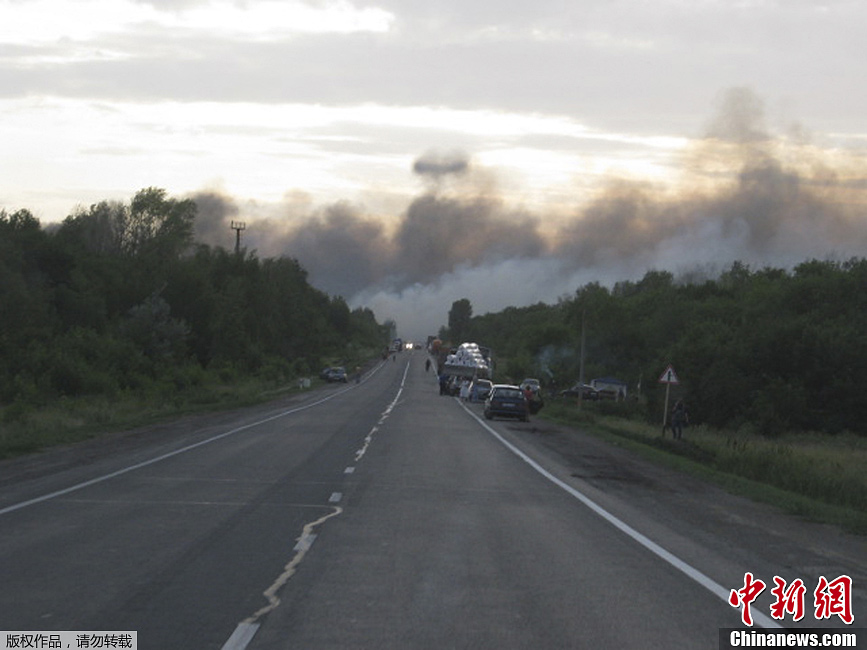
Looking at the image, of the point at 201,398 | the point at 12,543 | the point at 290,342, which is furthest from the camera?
the point at 290,342

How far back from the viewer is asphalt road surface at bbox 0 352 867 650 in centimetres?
886

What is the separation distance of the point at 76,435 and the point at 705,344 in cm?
5174

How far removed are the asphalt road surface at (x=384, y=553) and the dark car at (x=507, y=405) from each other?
80.7ft

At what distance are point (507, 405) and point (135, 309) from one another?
145 feet

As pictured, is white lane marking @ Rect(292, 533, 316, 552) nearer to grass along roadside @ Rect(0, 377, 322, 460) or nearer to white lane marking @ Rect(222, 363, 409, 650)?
white lane marking @ Rect(222, 363, 409, 650)

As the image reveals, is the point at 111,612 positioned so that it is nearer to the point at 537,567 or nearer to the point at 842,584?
the point at 537,567

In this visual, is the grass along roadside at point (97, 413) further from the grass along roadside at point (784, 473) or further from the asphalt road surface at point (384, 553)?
the grass along roadside at point (784, 473)

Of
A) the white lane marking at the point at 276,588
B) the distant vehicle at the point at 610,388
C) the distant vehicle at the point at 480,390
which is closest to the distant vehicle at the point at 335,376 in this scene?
the distant vehicle at the point at 610,388

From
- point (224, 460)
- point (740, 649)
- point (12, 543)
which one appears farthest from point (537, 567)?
point (224, 460)

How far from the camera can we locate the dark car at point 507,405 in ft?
165

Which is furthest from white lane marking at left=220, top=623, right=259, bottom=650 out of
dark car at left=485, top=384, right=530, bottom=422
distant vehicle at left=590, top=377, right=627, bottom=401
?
distant vehicle at left=590, top=377, right=627, bottom=401

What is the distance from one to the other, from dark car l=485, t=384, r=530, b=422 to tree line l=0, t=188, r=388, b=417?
19436mm

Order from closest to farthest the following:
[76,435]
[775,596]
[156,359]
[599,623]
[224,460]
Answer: [599,623]
[775,596]
[224,460]
[76,435]
[156,359]

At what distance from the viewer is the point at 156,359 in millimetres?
81750
